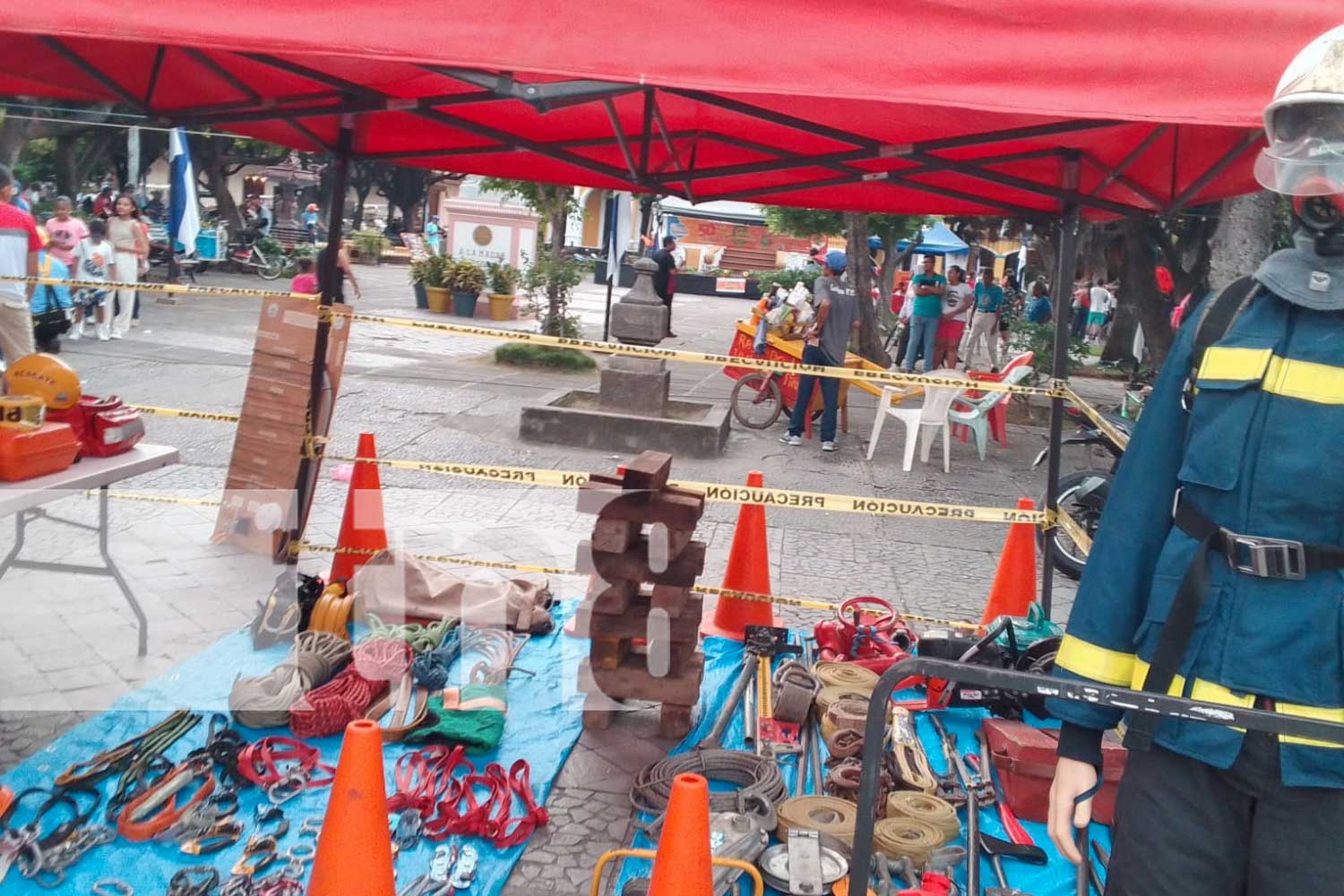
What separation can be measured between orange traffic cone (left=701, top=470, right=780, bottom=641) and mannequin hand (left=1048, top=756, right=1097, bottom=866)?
330cm

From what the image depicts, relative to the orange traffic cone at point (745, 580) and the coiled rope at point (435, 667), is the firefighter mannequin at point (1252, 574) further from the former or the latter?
the orange traffic cone at point (745, 580)

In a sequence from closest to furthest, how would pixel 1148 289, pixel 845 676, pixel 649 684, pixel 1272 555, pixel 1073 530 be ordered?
pixel 1272 555 → pixel 649 684 → pixel 845 676 → pixel 1073 530 → pixel 1148 289

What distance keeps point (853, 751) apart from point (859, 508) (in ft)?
4.00

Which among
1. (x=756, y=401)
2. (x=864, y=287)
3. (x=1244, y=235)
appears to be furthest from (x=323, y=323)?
(x=864, y=287)

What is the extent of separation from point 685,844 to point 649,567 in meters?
1.74

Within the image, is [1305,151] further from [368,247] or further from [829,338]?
[368,247]

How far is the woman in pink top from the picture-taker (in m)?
13.3

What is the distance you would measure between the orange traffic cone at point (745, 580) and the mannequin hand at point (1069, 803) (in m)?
Result: 3.30

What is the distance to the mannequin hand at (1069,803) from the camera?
2.04 metres

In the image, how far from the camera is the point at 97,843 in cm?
323

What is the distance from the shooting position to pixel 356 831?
8.52ft

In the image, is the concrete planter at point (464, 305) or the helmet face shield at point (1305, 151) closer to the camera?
the helmet face shield at point (1305, 151)

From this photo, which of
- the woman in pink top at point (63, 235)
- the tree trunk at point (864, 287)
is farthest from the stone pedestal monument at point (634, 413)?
the woman in pink top at point (63, 235)

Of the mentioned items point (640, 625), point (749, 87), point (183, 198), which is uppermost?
point (183, 198)
